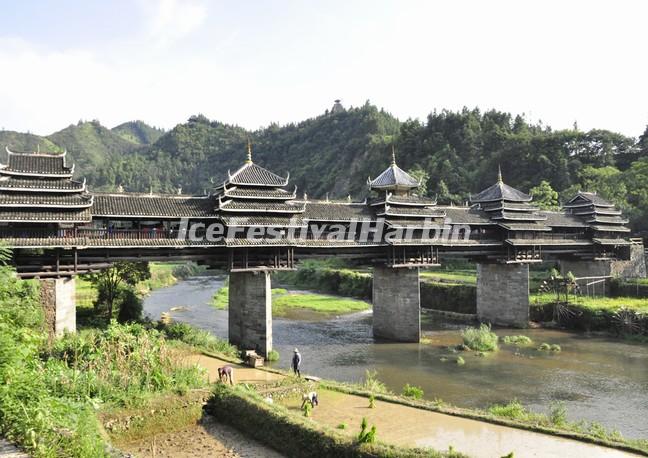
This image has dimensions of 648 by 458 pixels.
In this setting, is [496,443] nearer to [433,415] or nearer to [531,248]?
[433,415]

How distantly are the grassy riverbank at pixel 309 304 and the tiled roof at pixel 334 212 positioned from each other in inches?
606

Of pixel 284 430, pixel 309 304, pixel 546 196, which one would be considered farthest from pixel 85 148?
pixel 284 430

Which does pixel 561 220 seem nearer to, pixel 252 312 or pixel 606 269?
pixel 606 269

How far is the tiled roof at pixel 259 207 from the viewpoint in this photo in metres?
28.3

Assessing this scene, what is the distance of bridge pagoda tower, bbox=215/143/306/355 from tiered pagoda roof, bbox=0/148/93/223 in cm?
727

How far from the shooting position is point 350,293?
59.5 meters

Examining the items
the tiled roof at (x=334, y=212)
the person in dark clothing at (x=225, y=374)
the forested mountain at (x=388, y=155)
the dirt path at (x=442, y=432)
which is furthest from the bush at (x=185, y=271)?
the dirt path at (x=442, y=432)

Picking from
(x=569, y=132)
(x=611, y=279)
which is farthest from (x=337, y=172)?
(x=611, y=279)

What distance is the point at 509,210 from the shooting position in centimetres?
4078

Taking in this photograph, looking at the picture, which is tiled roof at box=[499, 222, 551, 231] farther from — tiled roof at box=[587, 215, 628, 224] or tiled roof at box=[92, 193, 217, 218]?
tiled roof at box=[92, 193, 217, 218]

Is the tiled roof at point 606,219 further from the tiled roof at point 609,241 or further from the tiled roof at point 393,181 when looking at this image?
the tiled roof at point 393,181

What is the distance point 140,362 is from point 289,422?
19.8 feet

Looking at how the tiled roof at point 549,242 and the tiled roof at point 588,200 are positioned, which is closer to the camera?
the tiled roof at point 549,242

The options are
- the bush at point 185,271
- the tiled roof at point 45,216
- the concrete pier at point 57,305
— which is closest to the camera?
the tiled roof at point 45,216
